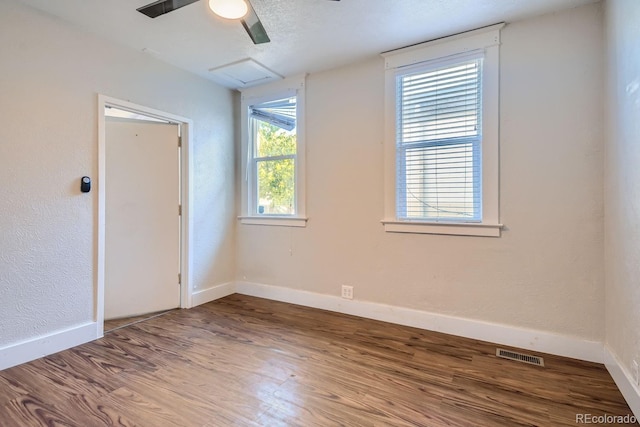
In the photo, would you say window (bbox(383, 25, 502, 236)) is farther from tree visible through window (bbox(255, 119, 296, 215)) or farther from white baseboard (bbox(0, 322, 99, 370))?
white baseboard (bbox(0, 322, 99, 370))

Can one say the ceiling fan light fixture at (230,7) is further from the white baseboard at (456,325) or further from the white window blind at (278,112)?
the white baseboard at (456,325)

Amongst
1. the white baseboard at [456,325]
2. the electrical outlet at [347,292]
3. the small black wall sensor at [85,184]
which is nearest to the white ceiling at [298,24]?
the small black wall sensor at [85,184]

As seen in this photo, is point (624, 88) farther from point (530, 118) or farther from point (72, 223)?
point (72, 223)

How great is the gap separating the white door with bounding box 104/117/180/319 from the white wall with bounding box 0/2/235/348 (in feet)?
1.29

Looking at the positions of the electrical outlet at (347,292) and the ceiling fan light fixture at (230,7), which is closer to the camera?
the ceiling fan light fixture at (230,7)

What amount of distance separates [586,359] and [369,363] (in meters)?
1.54

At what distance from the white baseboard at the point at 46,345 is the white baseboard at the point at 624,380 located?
3638mm

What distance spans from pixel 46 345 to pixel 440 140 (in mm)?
3499

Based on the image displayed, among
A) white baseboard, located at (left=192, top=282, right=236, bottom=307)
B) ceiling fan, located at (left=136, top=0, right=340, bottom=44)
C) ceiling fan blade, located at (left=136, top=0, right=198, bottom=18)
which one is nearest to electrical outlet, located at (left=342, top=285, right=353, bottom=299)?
white baseboard, located at (left=192, top=282, right=236, bottom=307)

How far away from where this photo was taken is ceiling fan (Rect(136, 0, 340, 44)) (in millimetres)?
1904

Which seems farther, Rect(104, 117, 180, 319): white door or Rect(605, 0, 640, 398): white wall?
Rect(104, 117, 180, 319): white door

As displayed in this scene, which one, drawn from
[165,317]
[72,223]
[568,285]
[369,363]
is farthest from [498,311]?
[72,223]

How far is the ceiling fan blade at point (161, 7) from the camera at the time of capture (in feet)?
6.68

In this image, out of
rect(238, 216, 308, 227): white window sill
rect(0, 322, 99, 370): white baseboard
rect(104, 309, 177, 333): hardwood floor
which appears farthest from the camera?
rect(238, 216, 308, 227): white window sill
